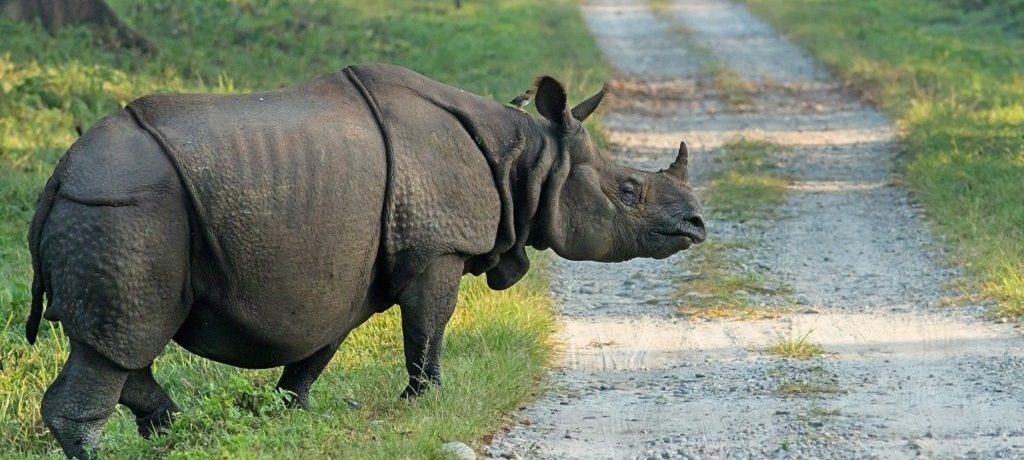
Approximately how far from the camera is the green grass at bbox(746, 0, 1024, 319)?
10.7m

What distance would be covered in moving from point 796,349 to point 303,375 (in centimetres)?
252

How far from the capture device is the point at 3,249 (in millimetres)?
9656

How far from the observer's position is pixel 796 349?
7961 millimetres

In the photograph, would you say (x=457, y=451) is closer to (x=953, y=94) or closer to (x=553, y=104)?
(x=553, y=104)

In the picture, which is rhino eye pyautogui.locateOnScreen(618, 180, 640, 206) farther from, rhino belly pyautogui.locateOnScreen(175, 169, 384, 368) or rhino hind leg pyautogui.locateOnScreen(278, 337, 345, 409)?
rhino hind leg pyautogui.locateOnScreen(278, 337, 345, 409)

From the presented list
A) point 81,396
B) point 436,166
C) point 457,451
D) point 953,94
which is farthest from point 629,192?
point 953,94

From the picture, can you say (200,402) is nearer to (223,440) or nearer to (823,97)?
(223,440)

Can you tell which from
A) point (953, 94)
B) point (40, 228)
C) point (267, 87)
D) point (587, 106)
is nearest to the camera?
point (40, 228)

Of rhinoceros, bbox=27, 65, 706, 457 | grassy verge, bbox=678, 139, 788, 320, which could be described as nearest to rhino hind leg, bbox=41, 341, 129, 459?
rhinoceros, bbox=27, 65, 706, 457

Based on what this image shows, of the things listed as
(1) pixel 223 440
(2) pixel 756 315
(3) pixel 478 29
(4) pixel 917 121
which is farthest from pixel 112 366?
(3) pixel 478 29

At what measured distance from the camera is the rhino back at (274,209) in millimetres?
5613

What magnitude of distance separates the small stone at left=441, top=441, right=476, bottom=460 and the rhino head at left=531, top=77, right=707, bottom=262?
3.49 ft

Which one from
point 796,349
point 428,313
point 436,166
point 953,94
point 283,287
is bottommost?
point 953,94

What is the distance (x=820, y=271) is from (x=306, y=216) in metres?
5.11
